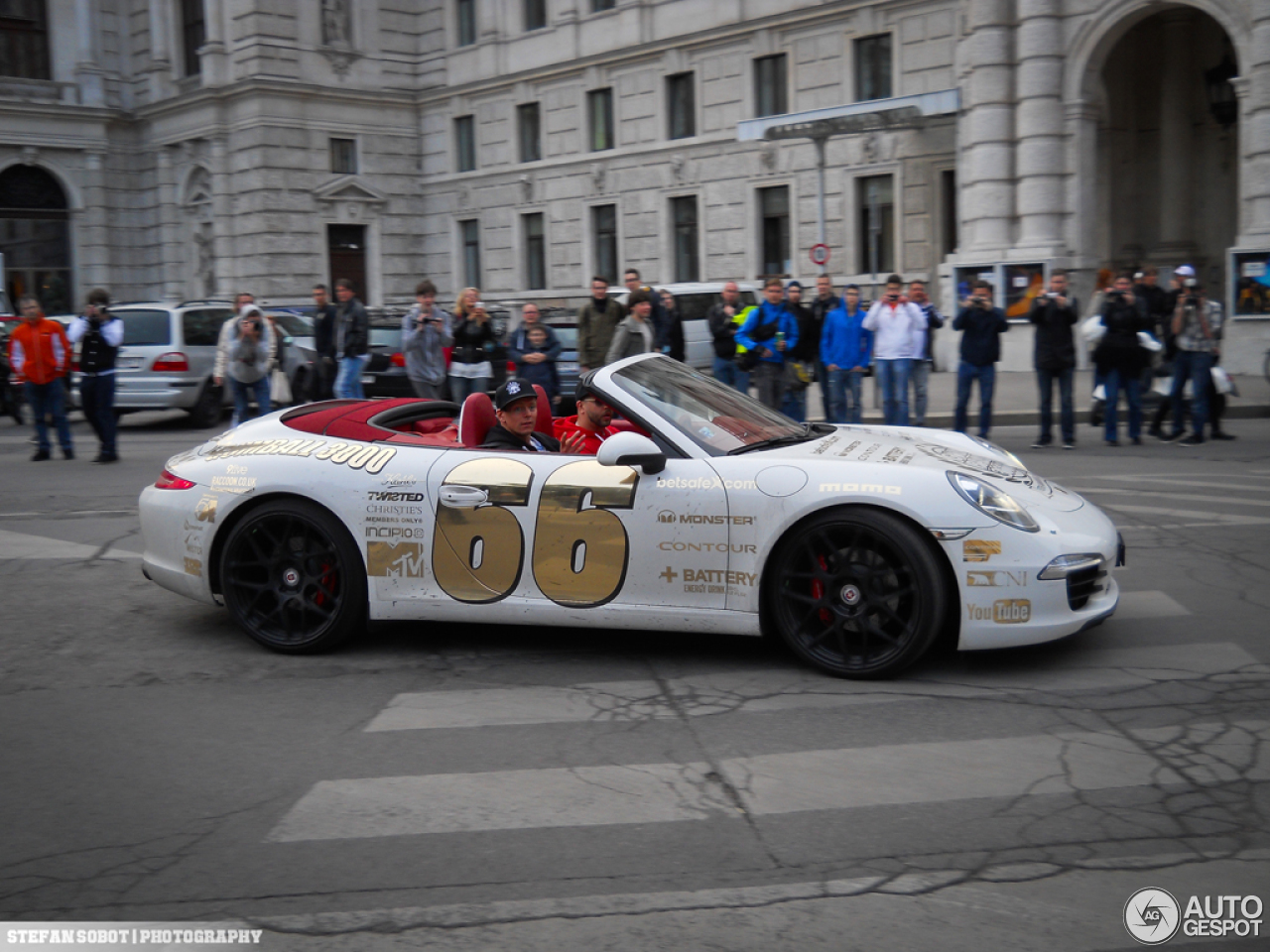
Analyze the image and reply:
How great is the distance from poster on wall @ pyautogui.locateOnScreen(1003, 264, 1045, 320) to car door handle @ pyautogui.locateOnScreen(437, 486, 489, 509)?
19.7 metres

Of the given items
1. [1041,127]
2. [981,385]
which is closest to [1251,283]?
[1041,127]

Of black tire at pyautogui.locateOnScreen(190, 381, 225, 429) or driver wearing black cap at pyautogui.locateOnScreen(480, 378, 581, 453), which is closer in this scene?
driver wearing black cap at pyautogui.locateOnScreen(480, 378, 581, 453)

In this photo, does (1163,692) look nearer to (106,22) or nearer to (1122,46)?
(1122,46)

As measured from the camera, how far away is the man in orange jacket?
14102mm

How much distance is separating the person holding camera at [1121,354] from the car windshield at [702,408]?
28.0 ft

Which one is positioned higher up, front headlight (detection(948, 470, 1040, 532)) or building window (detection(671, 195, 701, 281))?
building window (detection(671, 195, 701, 281))

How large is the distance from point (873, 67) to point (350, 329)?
16459 millimetres

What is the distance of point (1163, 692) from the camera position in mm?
4977

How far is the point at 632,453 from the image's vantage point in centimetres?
536

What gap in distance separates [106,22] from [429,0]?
1090 cm

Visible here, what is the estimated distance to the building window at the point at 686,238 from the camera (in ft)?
105

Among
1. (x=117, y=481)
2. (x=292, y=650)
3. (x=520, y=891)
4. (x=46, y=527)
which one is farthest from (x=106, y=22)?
(x=520, y=891)

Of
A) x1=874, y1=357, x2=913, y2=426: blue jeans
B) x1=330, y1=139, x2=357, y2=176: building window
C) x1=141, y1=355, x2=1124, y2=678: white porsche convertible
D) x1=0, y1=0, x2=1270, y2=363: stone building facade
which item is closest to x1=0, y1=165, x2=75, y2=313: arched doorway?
x1=0, y1=0, x2=1270, y2=363: stone building facade

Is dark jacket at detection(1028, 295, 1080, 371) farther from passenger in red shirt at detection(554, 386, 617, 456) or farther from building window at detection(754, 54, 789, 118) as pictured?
building window at detection(754, 54, 789, 118)
